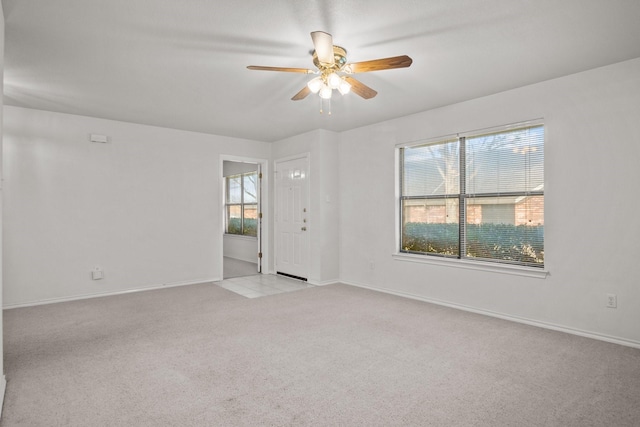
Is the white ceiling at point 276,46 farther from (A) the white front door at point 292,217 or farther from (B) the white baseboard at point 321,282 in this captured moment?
(B) the white baseboard at point 321,282

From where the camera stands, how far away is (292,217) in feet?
20.1

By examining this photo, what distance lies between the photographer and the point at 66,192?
182 inches

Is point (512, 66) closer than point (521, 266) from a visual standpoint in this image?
Yes

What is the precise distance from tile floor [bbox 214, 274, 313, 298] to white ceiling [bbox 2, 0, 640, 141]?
2558 mm

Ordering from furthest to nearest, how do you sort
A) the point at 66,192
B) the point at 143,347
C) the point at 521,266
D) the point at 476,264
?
the point at 66,192, the point at 476,264, the point at 521,266, the point at 143,347

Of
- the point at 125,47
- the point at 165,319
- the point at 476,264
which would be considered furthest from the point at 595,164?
the point at 165,319

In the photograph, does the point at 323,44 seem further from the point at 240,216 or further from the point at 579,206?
the point at 240,216

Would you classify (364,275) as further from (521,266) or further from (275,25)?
(275,25)

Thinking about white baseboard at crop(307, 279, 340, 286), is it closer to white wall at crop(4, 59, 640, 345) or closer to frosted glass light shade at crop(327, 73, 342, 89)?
white wall at crop(4, 59, 640, 345)

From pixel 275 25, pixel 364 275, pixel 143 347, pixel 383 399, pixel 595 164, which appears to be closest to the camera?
pixel 383 399

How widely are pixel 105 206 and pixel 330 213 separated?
10.6 ft

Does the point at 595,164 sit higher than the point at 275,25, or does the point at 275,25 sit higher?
the point at 275,25

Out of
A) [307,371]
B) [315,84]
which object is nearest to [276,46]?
[315,84]

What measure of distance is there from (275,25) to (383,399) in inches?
101
